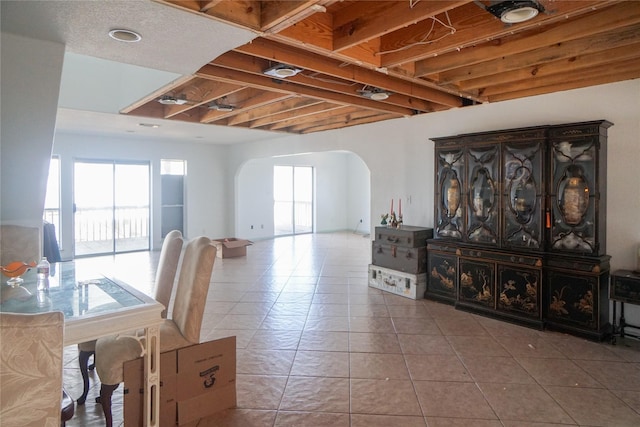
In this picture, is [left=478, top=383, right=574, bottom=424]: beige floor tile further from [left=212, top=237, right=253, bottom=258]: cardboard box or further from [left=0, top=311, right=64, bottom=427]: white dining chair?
[left=212, top=237, right=253, bottom=258]: cardboard box

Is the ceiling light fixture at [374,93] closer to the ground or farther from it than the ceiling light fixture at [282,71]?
farther from it

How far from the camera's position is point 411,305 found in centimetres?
476

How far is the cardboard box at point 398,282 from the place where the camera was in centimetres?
498

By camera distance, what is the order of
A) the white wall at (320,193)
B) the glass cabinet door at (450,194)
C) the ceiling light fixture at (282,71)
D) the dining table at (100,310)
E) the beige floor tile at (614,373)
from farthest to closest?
the white wall at (320,193) < the glass cabinet door at (450,194) < the ceiling light fixture at (282,71) < the beige floor tile at (614,373) < the dining table at (100,310)

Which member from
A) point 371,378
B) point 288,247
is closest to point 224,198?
point 288,247

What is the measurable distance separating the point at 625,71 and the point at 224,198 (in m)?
8.24

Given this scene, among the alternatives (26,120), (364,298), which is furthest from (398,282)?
(26,120)

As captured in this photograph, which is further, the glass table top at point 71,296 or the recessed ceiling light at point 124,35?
the recessed ceiling light at point 124,35

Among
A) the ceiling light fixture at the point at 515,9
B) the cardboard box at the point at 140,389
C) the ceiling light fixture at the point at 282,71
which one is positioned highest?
the ceiling light fixture at the point at 282,71

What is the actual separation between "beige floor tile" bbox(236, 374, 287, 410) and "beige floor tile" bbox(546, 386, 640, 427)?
1.92 m

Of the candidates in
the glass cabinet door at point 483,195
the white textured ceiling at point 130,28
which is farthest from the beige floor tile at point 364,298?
the white textured ceiling at point 130,28

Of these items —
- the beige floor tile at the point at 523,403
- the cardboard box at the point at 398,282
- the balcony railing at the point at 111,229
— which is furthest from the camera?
the balcony railing at the point at 111,229

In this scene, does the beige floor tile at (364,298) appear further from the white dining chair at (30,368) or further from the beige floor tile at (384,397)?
the white dining chair at (30,368)

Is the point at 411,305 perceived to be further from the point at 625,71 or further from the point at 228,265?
the point at 228,265
